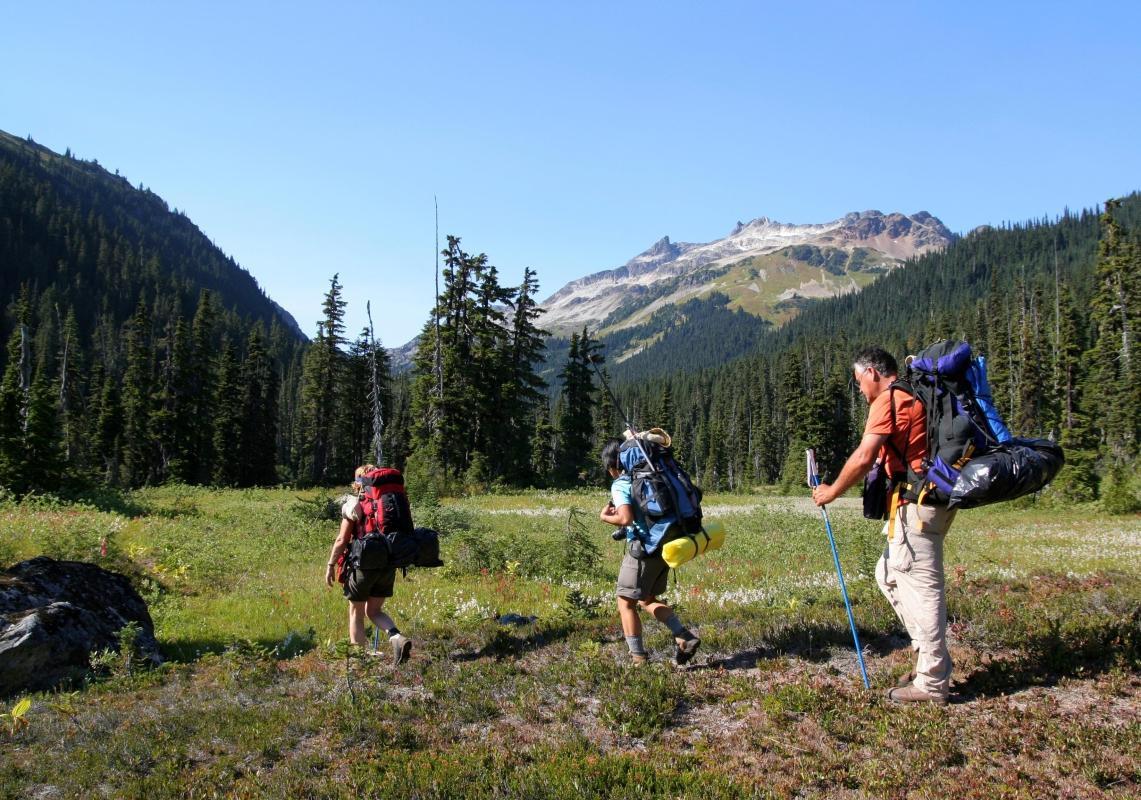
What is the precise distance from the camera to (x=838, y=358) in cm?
11594

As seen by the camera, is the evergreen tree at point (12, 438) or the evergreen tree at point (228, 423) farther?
the evergreen tree at point (228, 423)

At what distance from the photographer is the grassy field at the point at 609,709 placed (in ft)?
14.1

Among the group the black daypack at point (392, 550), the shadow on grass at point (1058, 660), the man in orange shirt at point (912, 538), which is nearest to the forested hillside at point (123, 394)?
the black daypack at point (392, 550)

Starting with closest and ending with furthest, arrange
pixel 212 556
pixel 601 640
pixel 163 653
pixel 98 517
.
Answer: pixel 601 640 < pixel 163 653 < pixel 212 556 < pixel 98 517

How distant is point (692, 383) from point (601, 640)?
502ft

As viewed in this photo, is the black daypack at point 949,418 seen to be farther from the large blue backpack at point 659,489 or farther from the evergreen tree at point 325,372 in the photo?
the evergreen tree at point 325,372

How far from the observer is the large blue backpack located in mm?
5816

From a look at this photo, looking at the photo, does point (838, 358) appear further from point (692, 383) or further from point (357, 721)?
point (357, 721)

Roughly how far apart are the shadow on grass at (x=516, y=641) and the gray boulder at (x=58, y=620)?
389cm

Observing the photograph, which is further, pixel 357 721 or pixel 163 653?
pixel 163 653

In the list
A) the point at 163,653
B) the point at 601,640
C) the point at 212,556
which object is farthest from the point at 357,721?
the point at 212,556

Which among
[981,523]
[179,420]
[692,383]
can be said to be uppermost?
[692,383]

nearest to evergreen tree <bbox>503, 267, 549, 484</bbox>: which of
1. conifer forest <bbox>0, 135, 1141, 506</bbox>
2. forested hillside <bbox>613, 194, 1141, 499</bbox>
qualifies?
conifer forest <bbox>0, 135, 1141, 506</bbox>

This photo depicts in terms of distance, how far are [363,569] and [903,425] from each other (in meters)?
5.58
